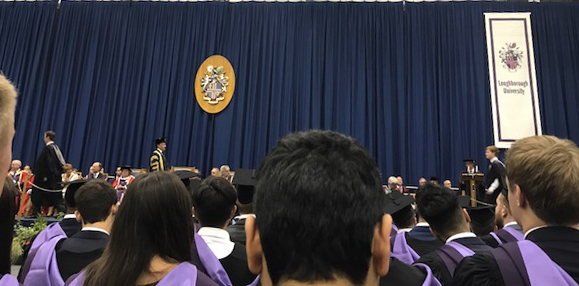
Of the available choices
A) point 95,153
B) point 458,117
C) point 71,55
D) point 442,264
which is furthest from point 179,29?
point 442,264

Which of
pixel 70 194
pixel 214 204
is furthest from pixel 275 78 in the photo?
pixel 214 204

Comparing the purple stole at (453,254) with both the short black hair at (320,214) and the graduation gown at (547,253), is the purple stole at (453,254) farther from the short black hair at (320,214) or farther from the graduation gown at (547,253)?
the short black hair at (320,214)

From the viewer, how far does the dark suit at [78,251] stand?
6.19 ft

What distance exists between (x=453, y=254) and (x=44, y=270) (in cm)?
180

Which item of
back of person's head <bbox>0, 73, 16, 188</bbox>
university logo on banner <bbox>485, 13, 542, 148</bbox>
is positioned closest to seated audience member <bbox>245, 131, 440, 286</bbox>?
back of person's head <bbox>0, 73, 16, 188</bbox>

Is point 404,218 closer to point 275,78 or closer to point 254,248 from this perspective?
point 254,248

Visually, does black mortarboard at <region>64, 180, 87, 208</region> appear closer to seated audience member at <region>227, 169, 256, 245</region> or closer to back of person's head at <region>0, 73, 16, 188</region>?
seated audience member at <region>227, 169, 256, 245</region>

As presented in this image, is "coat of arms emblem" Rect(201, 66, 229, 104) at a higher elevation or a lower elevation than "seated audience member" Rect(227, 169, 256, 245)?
higher

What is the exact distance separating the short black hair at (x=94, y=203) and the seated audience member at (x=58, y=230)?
184mm

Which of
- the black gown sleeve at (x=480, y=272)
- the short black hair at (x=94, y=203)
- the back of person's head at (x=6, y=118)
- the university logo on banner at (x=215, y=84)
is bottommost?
the black gown sleeve at (x=480, y=272)

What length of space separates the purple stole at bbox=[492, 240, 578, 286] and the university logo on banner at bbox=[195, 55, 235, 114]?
39.1 feet

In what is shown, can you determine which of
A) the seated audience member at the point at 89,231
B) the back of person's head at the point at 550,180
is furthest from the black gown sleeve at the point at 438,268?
the seated audience member at the point at 89,231

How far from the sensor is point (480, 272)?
3.73 ft

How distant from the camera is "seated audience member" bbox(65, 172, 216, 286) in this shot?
127 centimetres
